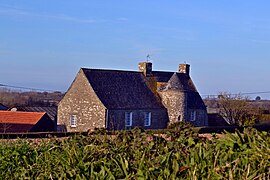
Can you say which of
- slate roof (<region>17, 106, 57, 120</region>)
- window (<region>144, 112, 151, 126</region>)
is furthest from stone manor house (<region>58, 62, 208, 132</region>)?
slate roof (<region>17, 106, 57, 120</region>)

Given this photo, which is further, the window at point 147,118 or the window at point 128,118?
the window at point 147,118

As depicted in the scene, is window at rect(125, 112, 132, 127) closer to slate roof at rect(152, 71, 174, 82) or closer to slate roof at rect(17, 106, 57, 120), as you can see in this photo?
slate roof at rect(152, 71, 174, 82)

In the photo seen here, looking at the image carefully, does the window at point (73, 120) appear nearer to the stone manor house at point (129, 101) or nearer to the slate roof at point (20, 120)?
the stone manor house at point (129, 101)

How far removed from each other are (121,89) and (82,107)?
402cm

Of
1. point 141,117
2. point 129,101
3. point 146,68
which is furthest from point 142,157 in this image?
point 146,68

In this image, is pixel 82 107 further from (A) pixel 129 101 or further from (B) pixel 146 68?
(B) pixel 146 68

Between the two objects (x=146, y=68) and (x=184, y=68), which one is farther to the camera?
(x=184, y=68)

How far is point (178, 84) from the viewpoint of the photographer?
5184 centimetres

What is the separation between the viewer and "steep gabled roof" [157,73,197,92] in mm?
51450

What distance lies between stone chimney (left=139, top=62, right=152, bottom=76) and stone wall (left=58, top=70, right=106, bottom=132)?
25.2 ft

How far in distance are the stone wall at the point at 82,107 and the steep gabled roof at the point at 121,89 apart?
58 cm

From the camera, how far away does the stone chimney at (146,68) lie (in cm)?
5350

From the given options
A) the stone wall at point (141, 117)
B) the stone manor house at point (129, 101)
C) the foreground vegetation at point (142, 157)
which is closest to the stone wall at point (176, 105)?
the stone manor house at point (129, 101)

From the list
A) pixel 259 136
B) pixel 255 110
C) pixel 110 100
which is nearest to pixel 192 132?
pixel 259 136
